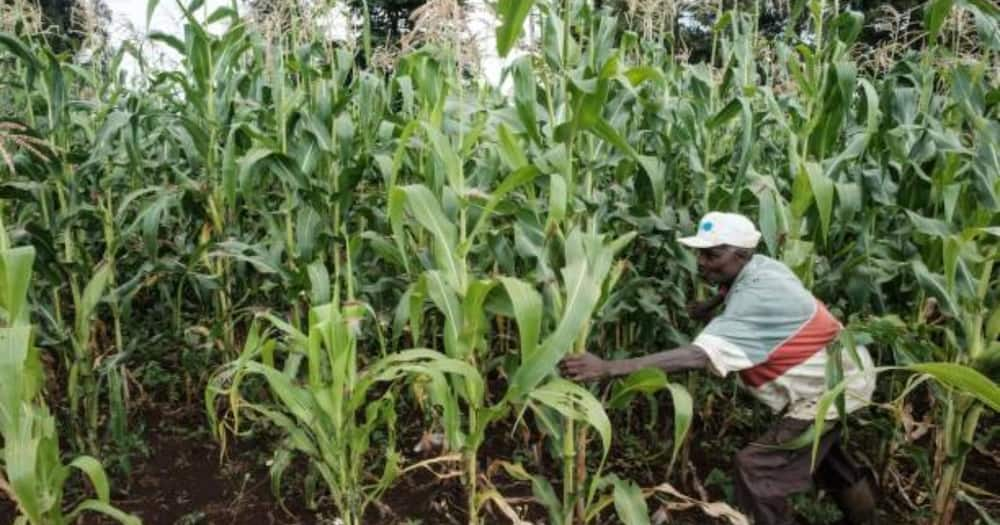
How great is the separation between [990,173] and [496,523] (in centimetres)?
264

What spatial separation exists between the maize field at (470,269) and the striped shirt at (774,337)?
0.19m

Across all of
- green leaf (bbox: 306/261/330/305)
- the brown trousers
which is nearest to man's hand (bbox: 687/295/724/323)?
the brown trousers

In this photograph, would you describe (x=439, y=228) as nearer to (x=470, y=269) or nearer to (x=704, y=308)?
(x=470, y=269)

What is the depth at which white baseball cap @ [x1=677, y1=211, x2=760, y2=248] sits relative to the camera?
311 centimetres

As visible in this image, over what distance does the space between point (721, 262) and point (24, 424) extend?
2.58m

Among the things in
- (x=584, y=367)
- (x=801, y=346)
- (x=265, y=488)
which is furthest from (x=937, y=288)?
(x=265, y=488)

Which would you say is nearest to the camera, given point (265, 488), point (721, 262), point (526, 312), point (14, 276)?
point (14, 276)

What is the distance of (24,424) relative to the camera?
238 centimetres

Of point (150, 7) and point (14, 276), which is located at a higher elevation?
point (150, 7)

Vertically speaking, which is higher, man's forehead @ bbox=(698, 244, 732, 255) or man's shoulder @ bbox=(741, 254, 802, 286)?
man's forehead @ bbox=(698, 244, 732, 255)

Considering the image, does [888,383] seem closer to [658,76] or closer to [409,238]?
[658,76]

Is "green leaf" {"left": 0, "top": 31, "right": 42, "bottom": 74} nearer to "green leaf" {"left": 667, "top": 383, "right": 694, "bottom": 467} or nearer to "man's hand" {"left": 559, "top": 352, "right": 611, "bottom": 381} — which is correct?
"man's hand" {"left": 559, "top": 352, "right": 611, "bottom": 381}

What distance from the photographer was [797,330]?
9.96 ft

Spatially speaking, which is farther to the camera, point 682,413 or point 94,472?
point 682,413
